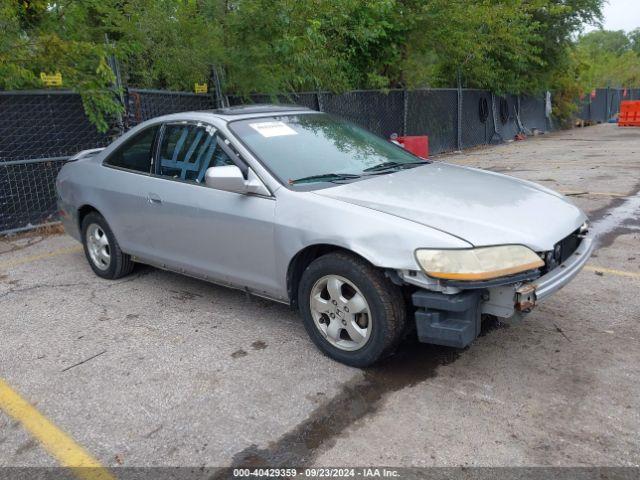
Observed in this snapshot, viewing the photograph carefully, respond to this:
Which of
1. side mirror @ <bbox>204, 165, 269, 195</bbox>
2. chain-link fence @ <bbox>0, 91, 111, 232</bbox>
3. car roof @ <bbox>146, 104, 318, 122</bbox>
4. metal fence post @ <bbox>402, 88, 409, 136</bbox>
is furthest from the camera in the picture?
metal fence post @ <bbox>402, 88, 409, 136</bbox>

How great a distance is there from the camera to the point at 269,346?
13.2ft

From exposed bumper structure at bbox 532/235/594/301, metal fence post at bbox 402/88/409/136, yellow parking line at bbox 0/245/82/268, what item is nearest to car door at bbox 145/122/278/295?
exposed bumper structure at bbox 532/235/594/301

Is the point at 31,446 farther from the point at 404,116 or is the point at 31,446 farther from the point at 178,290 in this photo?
the point at 404,116

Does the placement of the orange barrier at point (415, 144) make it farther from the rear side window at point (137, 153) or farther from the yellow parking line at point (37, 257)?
the rear side window at point (137, 153)

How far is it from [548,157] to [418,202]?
475 inches

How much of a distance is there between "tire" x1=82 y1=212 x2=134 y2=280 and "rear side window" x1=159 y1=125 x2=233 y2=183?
1.05 metres

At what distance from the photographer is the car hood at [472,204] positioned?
326 cm

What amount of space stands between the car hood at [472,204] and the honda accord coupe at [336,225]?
0.01 metres

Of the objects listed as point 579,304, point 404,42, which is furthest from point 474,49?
point 579,304

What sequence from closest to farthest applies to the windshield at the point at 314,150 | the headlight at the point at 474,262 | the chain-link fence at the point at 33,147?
the headlight at the point at 474,262
the windshield at the point at 314,150
the chain-link fence at the point at 33,147

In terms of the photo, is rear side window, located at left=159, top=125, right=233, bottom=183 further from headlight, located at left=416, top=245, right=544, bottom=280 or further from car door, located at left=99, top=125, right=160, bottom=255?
headlight, located at left=416, top=245, right=544, bottom=280

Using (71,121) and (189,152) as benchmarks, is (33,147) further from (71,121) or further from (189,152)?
(189,152)

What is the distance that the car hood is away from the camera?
3.26 metres

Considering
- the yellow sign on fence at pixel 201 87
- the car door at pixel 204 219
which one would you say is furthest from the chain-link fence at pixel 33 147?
the car door at pixel 204 219
